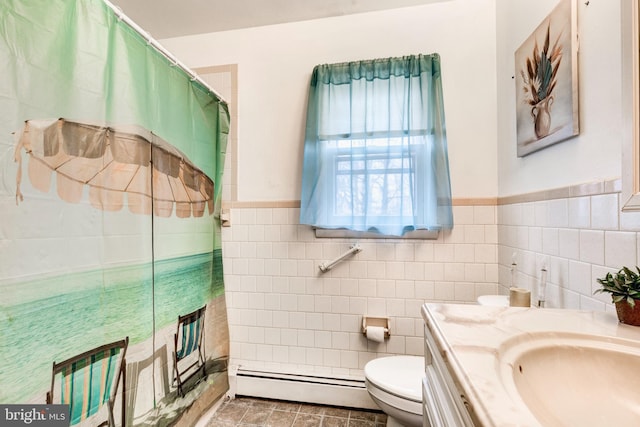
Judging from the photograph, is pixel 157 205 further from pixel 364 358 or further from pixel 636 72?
pixel 636 72

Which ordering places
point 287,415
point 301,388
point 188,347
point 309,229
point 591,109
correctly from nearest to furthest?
point 591,109
point 188,347
point 287,415
point 301,388
point 309,229

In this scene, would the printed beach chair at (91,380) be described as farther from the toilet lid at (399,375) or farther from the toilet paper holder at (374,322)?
the toilet paper holder at (374,322)

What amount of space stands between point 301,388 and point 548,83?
6.61 feet

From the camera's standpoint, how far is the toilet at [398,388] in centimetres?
122

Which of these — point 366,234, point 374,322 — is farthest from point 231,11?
point 374,322

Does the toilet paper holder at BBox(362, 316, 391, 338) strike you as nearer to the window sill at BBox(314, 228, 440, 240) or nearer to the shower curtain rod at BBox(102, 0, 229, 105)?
the window sill at BBox(314, 228, 440, 240)

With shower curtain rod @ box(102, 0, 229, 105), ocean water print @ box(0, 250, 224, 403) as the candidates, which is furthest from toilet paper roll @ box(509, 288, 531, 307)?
shower curtain rod @ box(102, 0, 229, 105)

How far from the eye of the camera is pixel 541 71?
124cm

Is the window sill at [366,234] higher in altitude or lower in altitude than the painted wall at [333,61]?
lower

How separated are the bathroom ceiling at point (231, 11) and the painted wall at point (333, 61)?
0.05 metres

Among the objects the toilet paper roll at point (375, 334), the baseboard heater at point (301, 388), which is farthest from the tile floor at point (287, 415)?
the toilet paper roll at point (375, 334)

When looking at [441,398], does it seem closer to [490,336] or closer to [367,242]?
[490,336]

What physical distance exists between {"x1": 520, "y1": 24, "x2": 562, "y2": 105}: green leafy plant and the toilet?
1.29m

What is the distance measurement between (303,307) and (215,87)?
5.38ft
